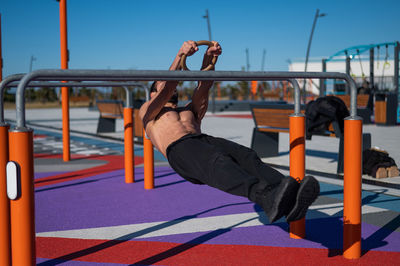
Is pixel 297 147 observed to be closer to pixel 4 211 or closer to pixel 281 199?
pixel 281 199

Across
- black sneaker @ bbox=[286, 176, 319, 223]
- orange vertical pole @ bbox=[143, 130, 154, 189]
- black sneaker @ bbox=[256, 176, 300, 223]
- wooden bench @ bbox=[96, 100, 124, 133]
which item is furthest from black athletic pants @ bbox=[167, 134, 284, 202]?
wooden bench @ bbox=[96, 100, 124, 133]

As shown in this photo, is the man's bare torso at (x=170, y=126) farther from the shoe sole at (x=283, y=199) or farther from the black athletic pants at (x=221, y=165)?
the shoe sole at (x=283, y=199)

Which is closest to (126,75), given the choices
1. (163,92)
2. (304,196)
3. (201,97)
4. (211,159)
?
(163,92)

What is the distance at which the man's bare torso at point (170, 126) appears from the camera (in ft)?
10.4

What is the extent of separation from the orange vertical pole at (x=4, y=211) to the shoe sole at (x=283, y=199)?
5.03ft

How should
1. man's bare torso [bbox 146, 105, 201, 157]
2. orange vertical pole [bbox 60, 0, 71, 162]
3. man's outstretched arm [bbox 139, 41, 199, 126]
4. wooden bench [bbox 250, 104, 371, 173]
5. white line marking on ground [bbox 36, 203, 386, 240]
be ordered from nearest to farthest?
man's outstretched arm [bbox 139, 41, 199, 126], man's bare torso [bbox 146, 105, 201, 157], white line marking on ground [bbox 36, 203, 386, 240], wooden bench [bbox 250, 104, 371, 173], orange vertical pole [bbox 60, 0, 71, 162]

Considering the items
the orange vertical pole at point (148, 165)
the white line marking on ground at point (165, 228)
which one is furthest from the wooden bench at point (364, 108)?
the white line marking on ground at point (165, 228)

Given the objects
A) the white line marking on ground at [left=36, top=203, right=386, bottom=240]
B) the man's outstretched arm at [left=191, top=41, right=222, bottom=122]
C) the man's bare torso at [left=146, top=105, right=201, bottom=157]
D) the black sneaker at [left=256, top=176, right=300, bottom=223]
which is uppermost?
the man's outstretched arm at [left=191, top=41, right=222, bottom=122]

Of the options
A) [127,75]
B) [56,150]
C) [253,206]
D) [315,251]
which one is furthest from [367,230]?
[56,150]

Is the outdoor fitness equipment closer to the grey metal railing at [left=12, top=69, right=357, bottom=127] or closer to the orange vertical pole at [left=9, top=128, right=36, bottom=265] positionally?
the grey metal railing at [left=12, top=69, right=357, bottom=127]

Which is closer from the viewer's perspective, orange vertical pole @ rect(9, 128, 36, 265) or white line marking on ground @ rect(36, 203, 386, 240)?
orange vertical pole @ rect(9, 128, 36, 265)

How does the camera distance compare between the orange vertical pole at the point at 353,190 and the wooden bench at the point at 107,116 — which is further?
the wooden bench at the point at 107,116

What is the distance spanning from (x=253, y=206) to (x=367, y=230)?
127cm

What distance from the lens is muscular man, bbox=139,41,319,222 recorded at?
2.45 meters
